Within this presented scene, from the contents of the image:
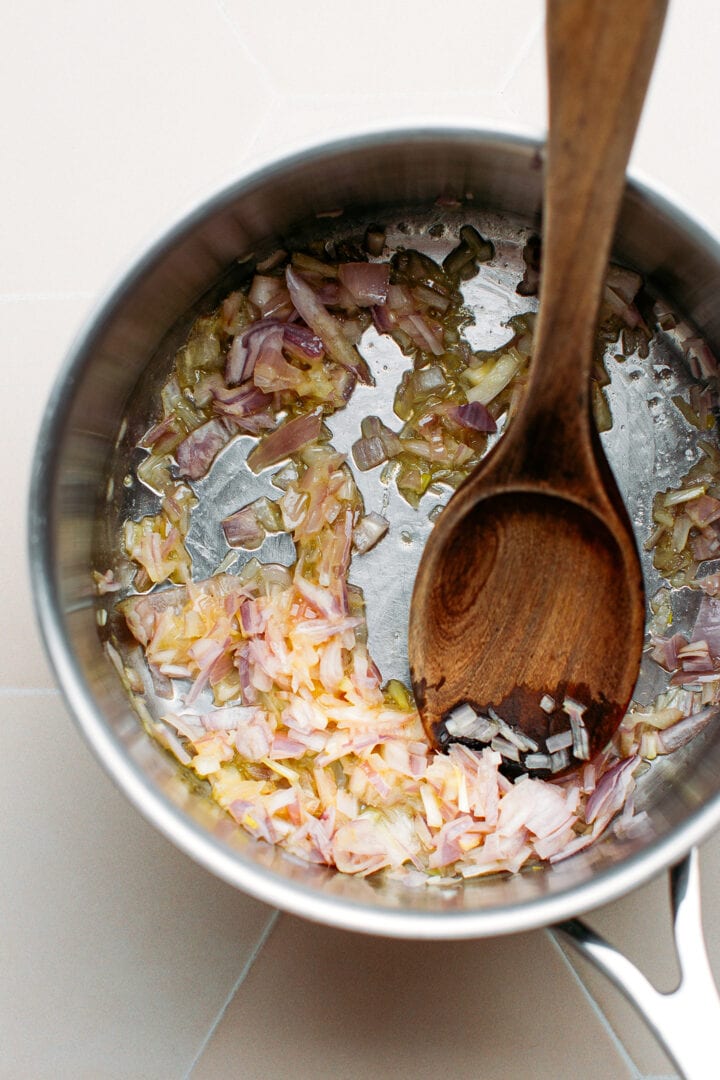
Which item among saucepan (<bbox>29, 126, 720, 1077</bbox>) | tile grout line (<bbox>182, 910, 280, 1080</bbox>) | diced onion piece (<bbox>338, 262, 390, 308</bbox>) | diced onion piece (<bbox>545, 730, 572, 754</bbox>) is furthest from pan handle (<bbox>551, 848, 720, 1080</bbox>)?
diced onion piece (<bbox>338, 262, 390, 308</bbox>)

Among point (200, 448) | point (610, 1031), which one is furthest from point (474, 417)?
point (610, 1031)

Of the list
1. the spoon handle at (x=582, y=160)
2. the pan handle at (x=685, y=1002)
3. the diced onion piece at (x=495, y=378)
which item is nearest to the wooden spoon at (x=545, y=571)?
the spoon handle at (x=582, y=160)

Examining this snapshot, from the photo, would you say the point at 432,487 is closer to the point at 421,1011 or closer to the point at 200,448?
the point at 200,448

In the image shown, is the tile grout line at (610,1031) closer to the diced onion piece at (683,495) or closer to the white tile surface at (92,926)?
the white tile surface at (92,926)

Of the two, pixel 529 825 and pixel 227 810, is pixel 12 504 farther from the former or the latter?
pixel 529 825

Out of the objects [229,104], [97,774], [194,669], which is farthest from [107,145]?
[97,774]

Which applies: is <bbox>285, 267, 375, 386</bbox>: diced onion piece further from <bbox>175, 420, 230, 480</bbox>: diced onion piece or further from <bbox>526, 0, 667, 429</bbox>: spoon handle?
<bbox>526, 0, 667, 429</bbox>: spoon handle
